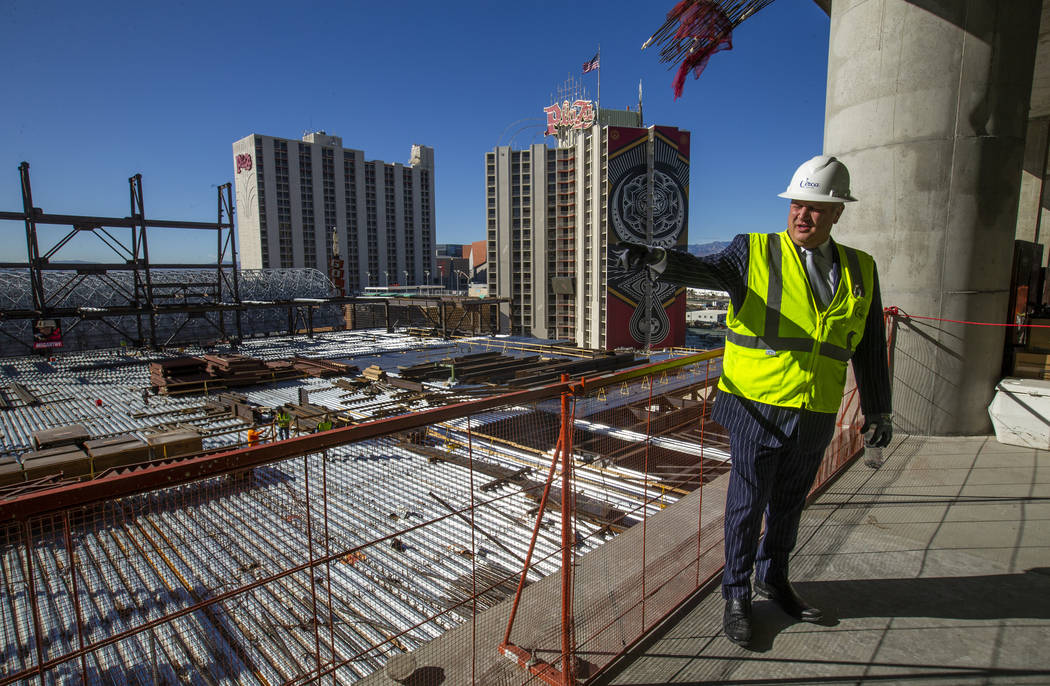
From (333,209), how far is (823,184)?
203 feet

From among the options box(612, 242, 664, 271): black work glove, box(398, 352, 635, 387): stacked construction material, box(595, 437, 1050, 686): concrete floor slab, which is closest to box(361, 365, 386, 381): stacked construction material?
box(398, 352, 635, 387): stacked construction material

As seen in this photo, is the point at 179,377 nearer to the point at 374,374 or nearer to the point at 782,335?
the point at 374,374

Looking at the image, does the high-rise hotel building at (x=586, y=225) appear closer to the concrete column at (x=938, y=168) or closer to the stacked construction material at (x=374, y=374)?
the stacked construction material at (x=374, y=374)

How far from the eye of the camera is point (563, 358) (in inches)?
952

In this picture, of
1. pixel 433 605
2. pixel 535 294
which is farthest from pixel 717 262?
pixel 535 294

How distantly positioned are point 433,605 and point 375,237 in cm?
6207

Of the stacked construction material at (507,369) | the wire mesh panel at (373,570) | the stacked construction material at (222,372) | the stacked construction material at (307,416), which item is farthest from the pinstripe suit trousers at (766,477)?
the stacked construction material at (222,372)

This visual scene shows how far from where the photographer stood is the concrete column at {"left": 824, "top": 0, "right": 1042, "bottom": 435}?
16.0 ft

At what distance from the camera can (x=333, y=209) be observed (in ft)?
192

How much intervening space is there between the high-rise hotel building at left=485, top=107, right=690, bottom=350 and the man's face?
30272 millimetres

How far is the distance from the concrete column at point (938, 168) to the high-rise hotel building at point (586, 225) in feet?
88.5

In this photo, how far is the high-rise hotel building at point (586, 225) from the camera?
32656 mm

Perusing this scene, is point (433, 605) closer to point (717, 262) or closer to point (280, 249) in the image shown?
point (717, 262)

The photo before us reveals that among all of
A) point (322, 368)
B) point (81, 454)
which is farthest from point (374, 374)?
point (81, 454)
